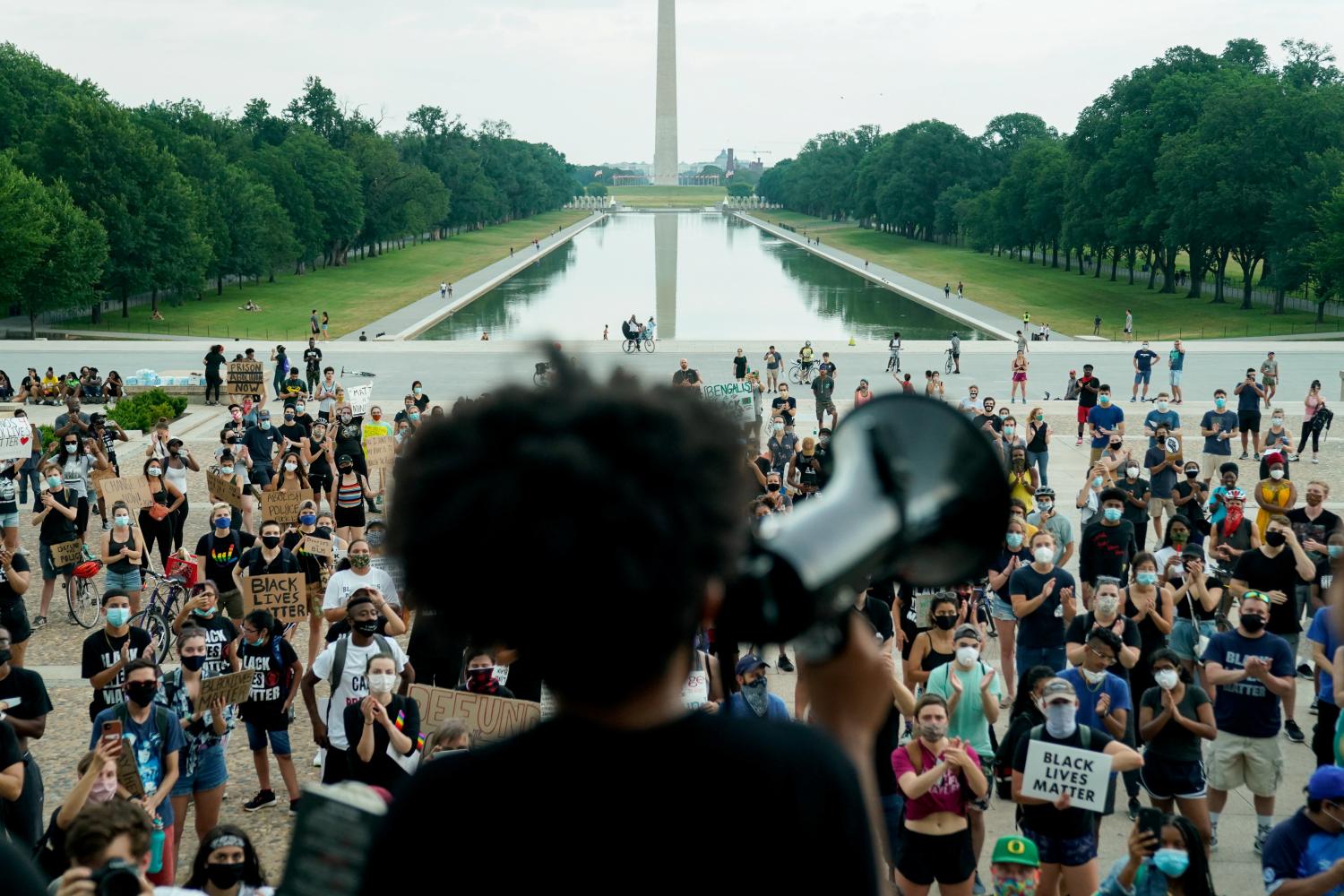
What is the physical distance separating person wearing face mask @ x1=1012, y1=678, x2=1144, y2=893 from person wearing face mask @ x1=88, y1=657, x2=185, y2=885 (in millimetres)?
5141

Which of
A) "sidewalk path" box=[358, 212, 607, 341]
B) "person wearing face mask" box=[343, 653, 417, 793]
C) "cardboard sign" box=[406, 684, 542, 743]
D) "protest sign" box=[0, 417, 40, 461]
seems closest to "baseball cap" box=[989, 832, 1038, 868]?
"cardboard sign" box=[406, 684, 542, 743]

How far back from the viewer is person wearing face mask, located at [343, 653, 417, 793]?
8055mm

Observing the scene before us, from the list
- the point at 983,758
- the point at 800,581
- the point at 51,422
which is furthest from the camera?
the point at 51,422

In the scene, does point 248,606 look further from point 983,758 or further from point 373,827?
point 373,827

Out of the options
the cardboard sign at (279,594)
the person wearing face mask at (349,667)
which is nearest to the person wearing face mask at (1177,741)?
the person wearing face mask at (349,667)

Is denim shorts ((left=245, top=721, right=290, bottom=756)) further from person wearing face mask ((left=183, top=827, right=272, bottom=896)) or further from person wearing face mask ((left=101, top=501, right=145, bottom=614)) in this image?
person wearing face mask ((left=101, top=501, right=145, bottom=614))

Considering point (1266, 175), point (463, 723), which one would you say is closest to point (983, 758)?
point (463, 723)

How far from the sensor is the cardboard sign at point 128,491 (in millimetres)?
16078

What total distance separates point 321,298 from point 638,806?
79529mm

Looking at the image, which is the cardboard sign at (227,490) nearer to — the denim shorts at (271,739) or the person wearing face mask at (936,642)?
the denim shorts at (271,739)

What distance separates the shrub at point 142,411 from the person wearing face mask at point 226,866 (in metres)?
25.0

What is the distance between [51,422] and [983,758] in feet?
90.5

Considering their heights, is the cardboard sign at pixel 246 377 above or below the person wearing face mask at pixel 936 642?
below

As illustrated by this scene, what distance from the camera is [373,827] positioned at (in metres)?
1.64
